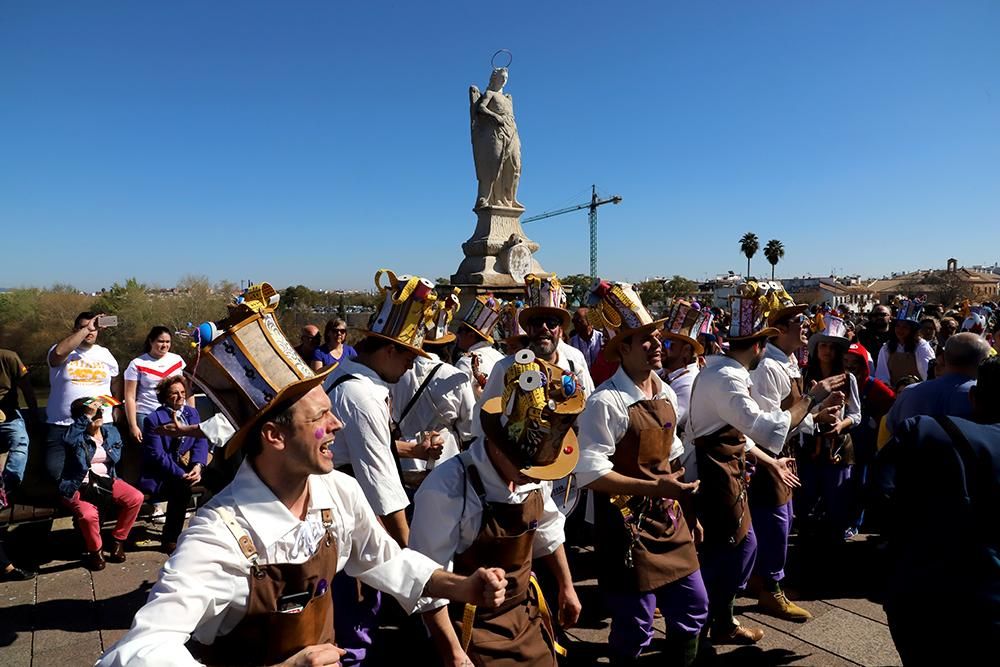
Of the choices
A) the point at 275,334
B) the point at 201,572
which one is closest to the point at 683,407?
the point at 275,334

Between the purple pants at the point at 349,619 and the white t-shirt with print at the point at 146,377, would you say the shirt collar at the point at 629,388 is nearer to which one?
the purple pants at the point at 349,619

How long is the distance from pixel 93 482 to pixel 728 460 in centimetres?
496

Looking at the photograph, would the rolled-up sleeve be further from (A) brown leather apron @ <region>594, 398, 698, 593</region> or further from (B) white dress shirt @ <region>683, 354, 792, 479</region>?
(B) white dress shirt @ <region>683, 354, 792, 479</region>

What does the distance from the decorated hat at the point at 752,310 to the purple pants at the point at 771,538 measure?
1.25 m

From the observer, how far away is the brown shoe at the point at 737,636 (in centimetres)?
396

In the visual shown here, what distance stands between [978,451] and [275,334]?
106 inches

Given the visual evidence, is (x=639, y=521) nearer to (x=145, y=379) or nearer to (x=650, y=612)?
(x=650, y=612)

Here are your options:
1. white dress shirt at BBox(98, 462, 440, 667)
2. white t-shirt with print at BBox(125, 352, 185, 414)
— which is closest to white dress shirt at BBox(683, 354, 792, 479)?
Result: white dress shirt at BBox(98, 462, 440, 667)

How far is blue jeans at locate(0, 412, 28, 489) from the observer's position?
4.92 metres

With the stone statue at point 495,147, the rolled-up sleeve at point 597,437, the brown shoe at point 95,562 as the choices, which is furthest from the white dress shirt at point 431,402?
the stone statue at point 495,147

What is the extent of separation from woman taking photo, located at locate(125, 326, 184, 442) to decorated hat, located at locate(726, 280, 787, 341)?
4.95 m

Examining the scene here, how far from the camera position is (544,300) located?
5906mm

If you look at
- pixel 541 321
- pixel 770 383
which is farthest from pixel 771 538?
pixel 541 321

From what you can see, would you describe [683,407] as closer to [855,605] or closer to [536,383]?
[855,605]
